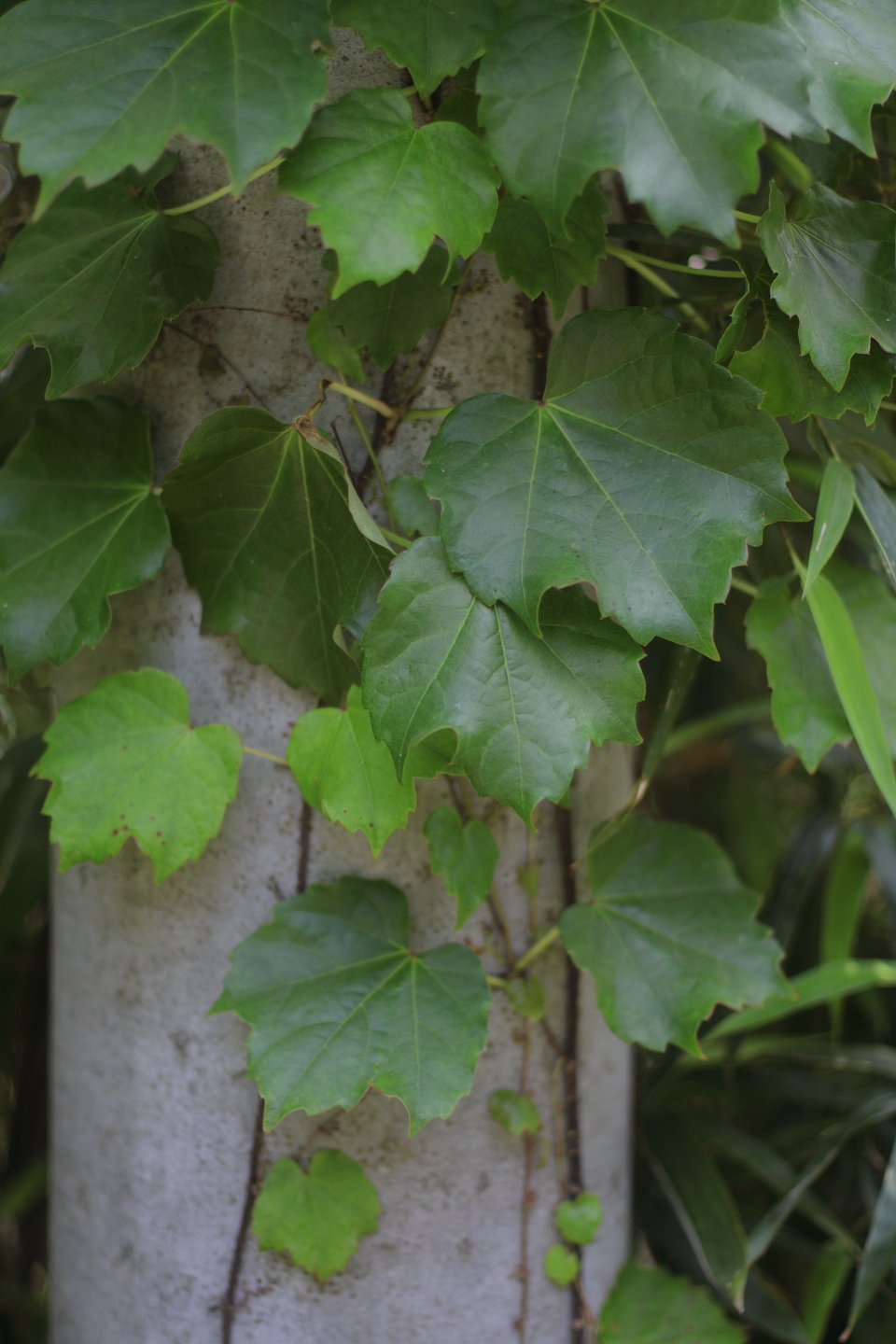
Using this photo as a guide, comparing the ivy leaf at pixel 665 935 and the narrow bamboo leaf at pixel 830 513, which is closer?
the narrow bamboo leaf at pixel 830 513

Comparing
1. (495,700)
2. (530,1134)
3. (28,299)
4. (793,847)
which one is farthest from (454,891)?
(793,847)

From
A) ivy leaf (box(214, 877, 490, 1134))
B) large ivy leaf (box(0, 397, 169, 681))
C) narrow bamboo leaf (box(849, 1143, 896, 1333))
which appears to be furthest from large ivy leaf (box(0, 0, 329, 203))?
narrow bamboo leaf (box(849, 1143, 896, 1333))

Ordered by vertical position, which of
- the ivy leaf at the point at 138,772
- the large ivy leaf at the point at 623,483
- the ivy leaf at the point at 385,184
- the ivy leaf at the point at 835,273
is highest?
the ivy leaf at the point at 385,184

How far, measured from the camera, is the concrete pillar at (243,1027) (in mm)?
771

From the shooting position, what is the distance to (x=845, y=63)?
63 cm

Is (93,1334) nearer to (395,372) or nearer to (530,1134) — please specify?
(530,1134)

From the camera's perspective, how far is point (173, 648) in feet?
2.67

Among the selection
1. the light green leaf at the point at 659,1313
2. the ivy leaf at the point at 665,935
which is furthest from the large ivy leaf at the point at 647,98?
the light green leaf at the point at 659,1313

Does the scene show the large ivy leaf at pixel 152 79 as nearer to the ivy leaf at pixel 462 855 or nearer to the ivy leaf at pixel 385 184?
the ivy leaf at pixel 385 184

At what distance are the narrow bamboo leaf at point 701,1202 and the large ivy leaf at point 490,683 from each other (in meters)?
0.62

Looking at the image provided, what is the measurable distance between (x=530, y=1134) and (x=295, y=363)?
69 centimetres

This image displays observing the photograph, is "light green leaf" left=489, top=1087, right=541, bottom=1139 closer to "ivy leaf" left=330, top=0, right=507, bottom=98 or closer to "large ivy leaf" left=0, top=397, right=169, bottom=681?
"large ivy leaf" left=0, top=397, right=169, bottom=681

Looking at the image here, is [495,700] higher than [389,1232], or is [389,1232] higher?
[495,700]

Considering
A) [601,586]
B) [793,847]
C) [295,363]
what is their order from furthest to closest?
[793,847]
[295,363]
[601,586]
